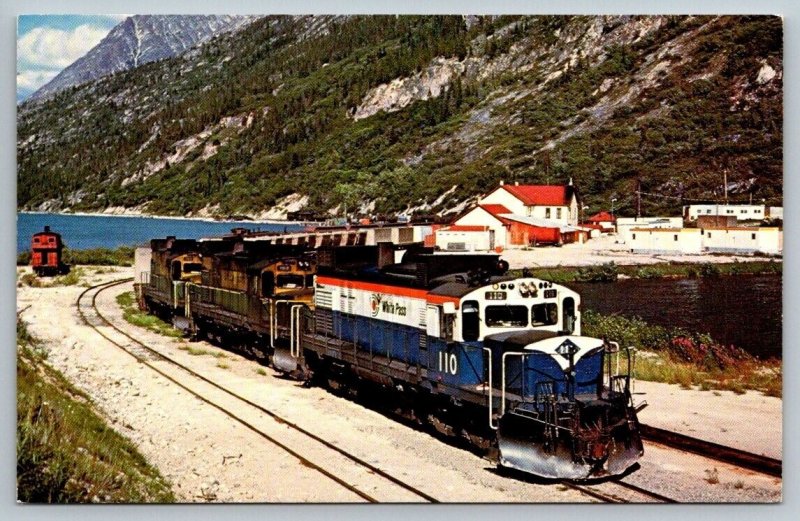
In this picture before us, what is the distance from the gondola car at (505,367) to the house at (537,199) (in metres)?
3.40

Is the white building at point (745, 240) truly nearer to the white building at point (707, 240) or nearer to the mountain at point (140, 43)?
the white building at point (707, 240)

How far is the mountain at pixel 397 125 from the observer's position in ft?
58.1

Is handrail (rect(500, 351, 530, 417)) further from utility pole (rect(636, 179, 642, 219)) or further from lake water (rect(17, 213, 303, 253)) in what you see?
lake water (rect(17, 213, 303, 253))

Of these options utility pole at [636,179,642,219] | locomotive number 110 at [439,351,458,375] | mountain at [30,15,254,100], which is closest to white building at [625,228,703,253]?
utility pole at [636,179,642,219]

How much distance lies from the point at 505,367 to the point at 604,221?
7.63 meters

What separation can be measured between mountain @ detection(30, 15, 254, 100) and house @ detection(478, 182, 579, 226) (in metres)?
6.05

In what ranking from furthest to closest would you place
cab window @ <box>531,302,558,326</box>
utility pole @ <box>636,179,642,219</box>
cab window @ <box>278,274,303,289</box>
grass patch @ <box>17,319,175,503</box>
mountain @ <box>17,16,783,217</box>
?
cab window @ <box>278,274,303,289</box>, utility pole @ <box>636,179,642,219</box>, mountain @ <box>17,16,783,217</box>, grass patch @ <box>17,319,175,503</box>, cab window @ <box>531,302,558,326</box>

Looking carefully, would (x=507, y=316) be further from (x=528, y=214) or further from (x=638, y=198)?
(x=638, y=198)

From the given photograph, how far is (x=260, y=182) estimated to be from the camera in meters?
19.6

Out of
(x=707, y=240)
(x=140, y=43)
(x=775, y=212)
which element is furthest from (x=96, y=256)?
(x=775, y=212)

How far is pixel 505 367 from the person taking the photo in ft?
41.2

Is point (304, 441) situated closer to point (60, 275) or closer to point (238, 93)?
point (60, 275)

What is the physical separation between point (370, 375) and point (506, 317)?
3769 millimetres

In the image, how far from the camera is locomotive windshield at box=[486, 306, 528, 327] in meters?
12.9
